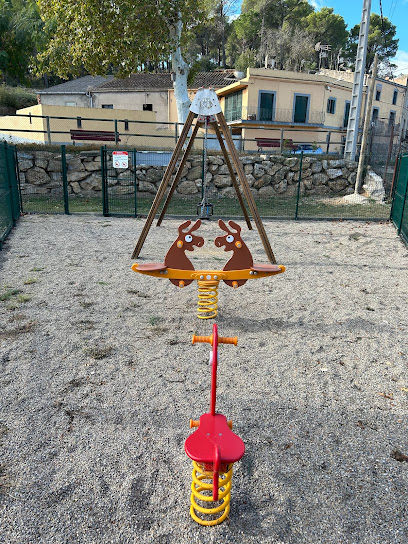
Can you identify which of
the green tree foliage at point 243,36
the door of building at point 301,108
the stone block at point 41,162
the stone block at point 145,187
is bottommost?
the stone block at point 145,187

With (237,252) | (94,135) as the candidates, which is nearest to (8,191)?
(237,252)

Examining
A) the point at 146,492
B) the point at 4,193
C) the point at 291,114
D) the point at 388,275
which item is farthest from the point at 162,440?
the point at 291,114

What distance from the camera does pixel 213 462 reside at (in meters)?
1.98

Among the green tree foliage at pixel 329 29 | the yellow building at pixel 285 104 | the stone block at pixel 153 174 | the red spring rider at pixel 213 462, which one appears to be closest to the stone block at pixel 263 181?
the stone block at pixel 153 174

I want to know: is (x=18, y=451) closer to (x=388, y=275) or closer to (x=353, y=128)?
(x=388, y=275)

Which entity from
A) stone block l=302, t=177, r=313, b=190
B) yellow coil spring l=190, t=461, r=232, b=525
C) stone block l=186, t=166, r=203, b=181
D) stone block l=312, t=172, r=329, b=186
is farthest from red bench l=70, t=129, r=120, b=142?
yellow coil spring l=190, t=461, r=232, b=525

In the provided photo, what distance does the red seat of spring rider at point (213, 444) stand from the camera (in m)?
1.98

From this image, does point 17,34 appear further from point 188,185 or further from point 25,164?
point 188,185

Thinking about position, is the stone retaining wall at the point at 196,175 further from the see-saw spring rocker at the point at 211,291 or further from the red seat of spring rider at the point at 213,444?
the red seat of spring rider at the point at 213,444

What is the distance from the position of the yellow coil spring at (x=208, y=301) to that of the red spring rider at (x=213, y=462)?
224 centimetres

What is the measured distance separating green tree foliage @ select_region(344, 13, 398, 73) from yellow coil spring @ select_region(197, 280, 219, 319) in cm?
5547

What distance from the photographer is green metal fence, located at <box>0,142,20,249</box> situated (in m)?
7.87

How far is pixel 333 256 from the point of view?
744 centimetres

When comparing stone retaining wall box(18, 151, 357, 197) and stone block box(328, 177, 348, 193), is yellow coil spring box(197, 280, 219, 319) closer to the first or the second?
stone retaining wall box(18, 151, 357, 197)
